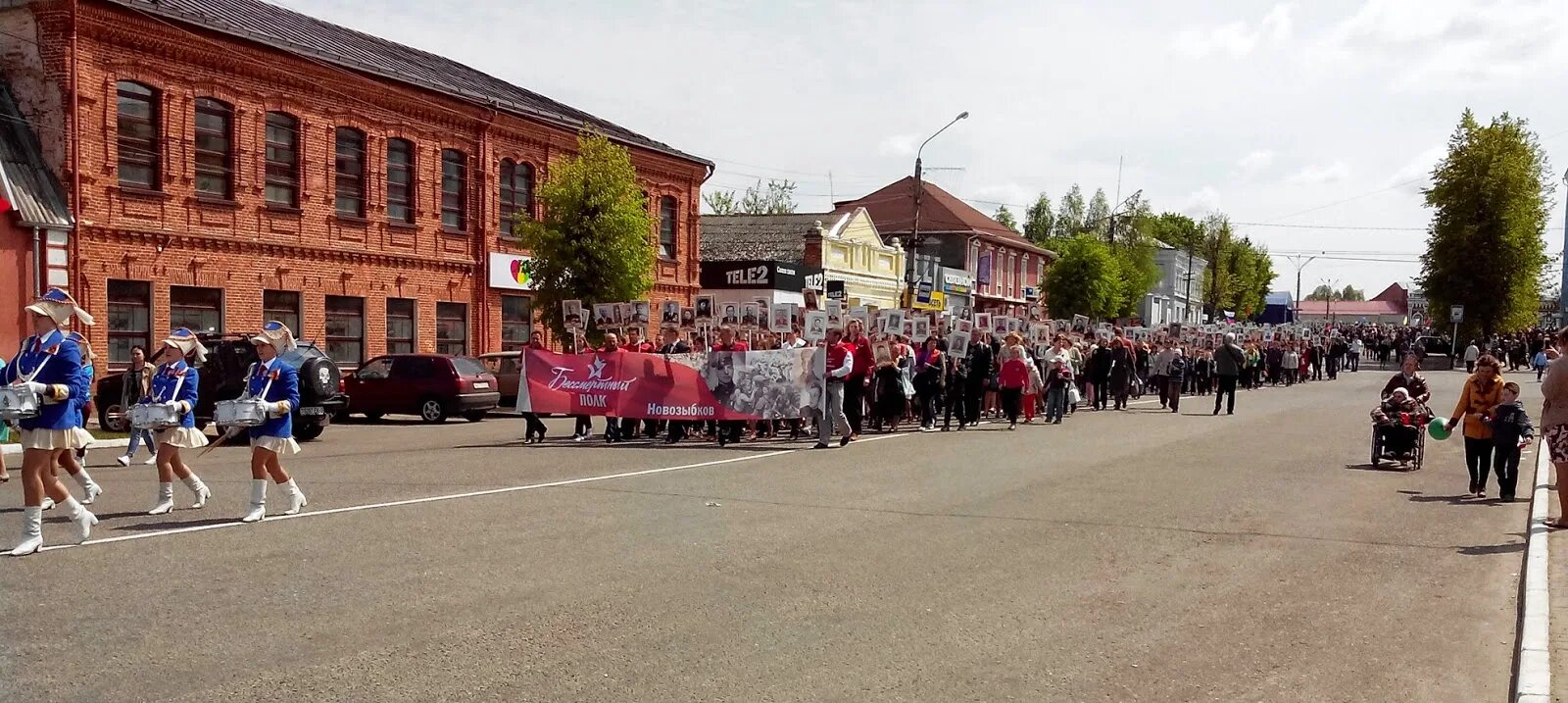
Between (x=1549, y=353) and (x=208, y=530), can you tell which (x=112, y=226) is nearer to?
(x=208, y=530)

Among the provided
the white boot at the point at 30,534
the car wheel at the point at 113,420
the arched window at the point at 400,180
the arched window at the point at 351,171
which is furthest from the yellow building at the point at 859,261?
the white boot at the point at 30,534

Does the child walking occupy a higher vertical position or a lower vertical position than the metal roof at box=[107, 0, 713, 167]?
lower

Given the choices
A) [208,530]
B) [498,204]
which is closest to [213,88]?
[498,204]

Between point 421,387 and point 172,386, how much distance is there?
1449 cm

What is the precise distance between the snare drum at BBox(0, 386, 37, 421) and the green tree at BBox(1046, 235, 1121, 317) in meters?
71.8

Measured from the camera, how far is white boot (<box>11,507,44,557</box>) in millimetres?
8719

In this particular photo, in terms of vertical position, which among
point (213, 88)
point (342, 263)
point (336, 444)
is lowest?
point (336, 444)

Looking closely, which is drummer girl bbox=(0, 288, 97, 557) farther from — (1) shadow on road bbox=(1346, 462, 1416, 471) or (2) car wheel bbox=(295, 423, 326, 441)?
(1) shadow on road bbox=(1346, 462, 1416, 471)

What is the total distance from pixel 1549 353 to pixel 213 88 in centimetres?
3934

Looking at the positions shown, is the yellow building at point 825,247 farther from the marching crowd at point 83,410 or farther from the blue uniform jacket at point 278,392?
the blue uniform jacket at point 278,392

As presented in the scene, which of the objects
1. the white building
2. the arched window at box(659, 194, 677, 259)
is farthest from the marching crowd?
the white building

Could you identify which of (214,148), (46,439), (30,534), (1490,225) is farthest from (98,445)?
(1490,225)

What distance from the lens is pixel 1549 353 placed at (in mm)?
40000

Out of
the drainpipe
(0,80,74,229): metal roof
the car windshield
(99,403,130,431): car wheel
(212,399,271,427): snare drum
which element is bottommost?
(99,403,130,431): car wheel
